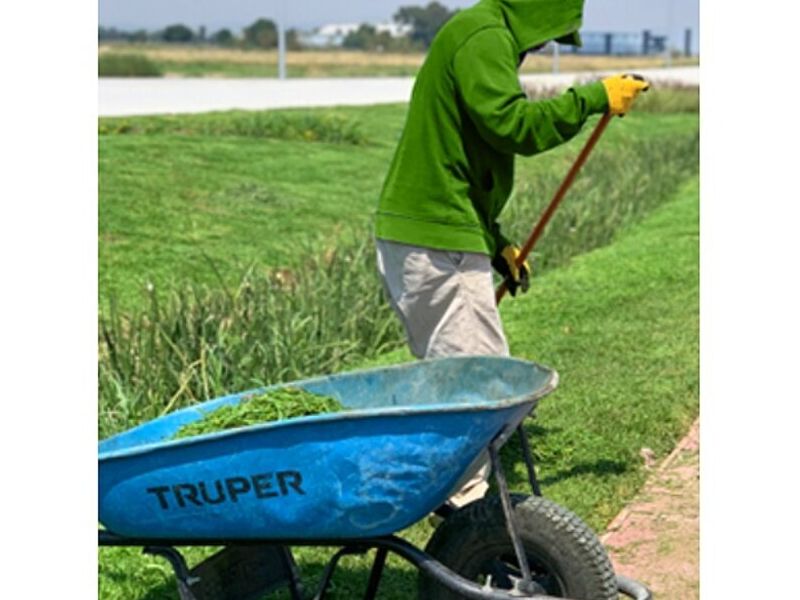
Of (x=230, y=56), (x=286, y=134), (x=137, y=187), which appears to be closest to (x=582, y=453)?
(x=137, y=187)

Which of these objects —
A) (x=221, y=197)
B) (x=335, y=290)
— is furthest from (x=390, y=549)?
(x=221, y=197)

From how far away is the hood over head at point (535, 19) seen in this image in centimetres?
487

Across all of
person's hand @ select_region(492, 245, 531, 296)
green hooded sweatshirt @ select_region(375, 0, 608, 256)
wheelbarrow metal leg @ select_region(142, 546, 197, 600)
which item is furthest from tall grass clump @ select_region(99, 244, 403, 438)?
wheelbarrow metal leg @ select_region(142, 546, 197, 600)

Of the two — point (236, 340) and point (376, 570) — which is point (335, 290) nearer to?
point (236, 340)

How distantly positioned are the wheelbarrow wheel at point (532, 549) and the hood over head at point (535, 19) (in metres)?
1.63

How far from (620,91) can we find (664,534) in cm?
150

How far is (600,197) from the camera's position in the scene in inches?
511

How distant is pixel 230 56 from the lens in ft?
197

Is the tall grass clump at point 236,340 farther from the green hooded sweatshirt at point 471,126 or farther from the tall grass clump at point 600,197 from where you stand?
the tall grass clump at point 600,197

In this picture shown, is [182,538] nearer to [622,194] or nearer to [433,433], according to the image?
[433,433]

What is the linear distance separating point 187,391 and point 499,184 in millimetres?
2208

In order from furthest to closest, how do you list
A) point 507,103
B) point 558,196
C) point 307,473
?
point 558,196 → point 507,103 → point 307,473

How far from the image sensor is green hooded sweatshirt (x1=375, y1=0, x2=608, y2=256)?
4.64 m

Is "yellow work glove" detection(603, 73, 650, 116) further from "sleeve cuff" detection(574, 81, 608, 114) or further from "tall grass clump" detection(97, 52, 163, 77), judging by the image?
"tall grass clump" detection(97, 52, 163, 77)
